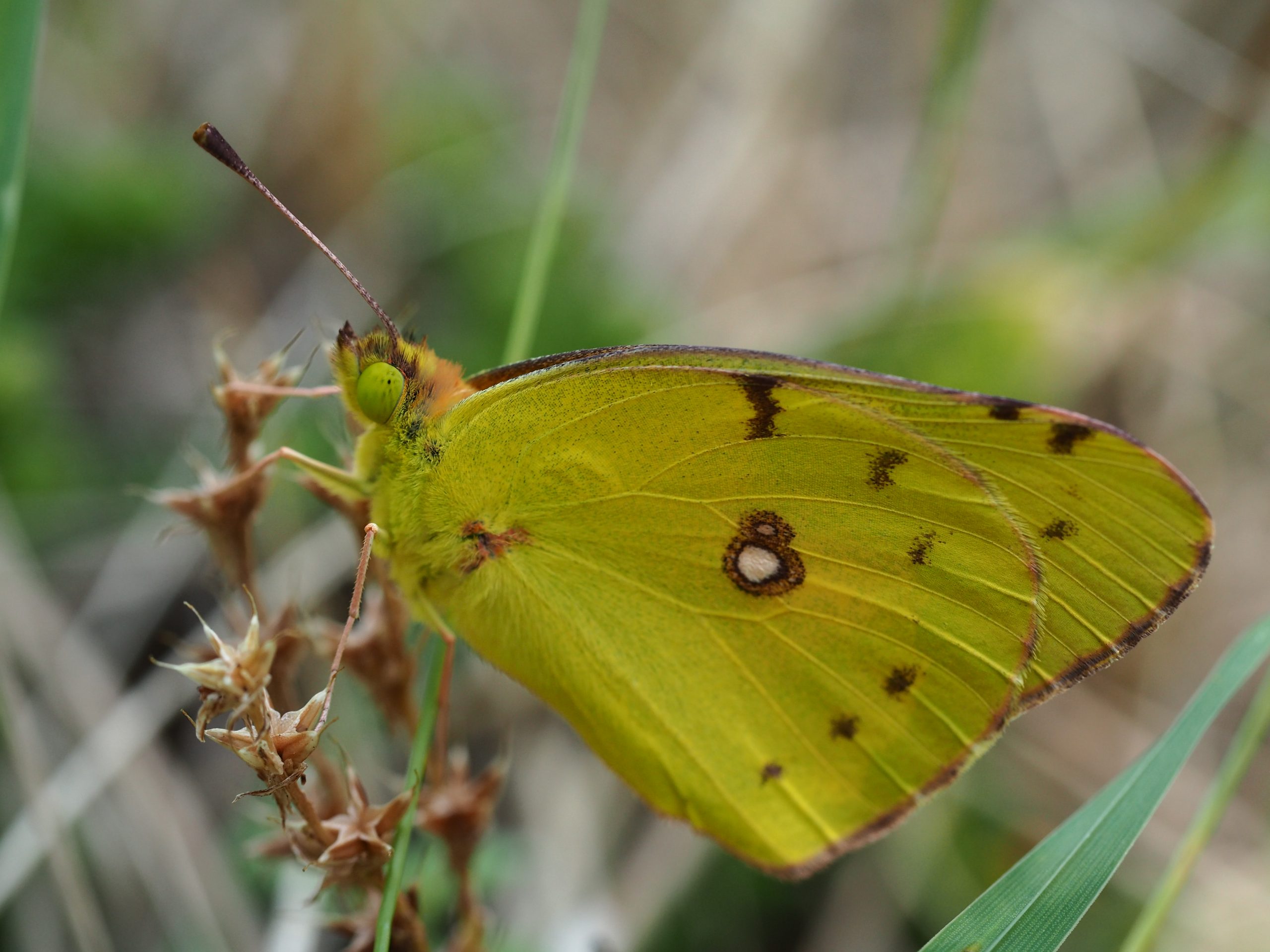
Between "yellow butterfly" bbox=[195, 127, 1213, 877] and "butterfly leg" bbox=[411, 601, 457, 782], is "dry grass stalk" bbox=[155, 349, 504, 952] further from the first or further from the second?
"yellow butterfly" bbox=[195, 127, 1213, 877]

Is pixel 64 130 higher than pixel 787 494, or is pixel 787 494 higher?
pixel 787 494

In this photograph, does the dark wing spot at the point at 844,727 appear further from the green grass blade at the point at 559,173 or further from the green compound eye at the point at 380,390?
the green compound eye at the point at 380,390

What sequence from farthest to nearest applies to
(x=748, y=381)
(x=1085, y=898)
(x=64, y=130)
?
(x=64, y=130)
(x=748, y=381)
(x=1085, y=898)

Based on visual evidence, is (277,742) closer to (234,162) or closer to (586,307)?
(234,162)

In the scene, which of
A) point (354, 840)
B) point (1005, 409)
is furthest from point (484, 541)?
point (1005, 409)

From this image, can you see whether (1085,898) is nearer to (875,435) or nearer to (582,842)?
(875,435)

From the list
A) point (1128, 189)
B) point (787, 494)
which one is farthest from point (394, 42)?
point (787, 494)
